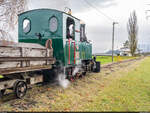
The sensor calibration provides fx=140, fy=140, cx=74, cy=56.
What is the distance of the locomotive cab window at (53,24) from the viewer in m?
6.33

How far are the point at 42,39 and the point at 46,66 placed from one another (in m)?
1.66

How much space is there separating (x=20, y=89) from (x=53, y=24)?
3.20 meters

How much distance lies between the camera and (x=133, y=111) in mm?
4004

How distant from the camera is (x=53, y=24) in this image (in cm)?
641

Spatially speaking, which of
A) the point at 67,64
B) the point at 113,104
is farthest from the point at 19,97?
the point at 113,104

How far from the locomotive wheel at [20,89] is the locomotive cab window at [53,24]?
2.77m

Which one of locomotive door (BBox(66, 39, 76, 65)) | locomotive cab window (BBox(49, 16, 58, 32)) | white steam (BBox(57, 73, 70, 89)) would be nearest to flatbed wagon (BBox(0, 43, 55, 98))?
white steam (BBox(57, 73, 70, 89))

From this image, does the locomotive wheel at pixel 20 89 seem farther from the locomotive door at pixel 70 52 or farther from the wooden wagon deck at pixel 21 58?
the locomotive door at pixel 70 52

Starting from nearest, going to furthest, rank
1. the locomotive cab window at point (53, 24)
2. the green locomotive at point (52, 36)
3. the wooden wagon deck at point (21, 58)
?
the wooden wagon deck at point (21, 58)
the green locomotive at point (52, 36)
the locomotive cab window at point (53, 24)

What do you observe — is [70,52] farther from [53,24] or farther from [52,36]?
[53,24]

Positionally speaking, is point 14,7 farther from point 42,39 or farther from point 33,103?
point 33,103

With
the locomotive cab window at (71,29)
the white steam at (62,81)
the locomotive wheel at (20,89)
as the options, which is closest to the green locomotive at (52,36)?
the locomotive cab window at (71,29)

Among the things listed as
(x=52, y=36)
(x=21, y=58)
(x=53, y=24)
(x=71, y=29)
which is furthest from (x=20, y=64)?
(x=71, y=29)

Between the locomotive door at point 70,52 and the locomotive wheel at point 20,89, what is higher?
the locomotive door at point 70,52
